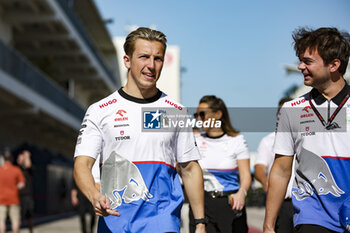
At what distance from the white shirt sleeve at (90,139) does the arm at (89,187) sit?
47mm

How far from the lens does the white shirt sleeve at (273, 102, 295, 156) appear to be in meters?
4.34

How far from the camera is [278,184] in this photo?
14.4ft

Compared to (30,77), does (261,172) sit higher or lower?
lower

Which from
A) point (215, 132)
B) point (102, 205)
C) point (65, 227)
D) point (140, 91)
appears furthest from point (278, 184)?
point (65, 227)

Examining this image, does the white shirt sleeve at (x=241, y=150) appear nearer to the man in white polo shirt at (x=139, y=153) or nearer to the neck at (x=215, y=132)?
the neck at (x=215, y=132)

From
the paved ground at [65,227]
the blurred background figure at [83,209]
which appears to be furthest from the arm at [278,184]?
the paved ground at [65,227]

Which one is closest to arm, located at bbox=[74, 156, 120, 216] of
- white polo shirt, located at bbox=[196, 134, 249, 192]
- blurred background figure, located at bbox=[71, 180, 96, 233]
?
white polo shirt, located at bbox=[196, 134, 249, 192]

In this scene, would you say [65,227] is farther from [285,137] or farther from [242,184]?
[285,137]

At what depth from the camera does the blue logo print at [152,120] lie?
429 centimetres

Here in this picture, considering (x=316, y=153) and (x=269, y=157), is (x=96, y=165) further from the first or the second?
(x=269, y=157)

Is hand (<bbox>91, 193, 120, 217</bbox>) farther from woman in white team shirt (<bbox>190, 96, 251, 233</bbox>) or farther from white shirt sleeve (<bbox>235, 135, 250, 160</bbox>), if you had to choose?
white shirt sleeve (<bbox>235, 135, 250, 160</bbox>)

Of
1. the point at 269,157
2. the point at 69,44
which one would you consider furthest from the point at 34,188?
the point at 269,157

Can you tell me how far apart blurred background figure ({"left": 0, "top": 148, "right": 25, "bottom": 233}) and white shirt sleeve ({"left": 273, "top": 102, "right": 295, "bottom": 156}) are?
29.7ft

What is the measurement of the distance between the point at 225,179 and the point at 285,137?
272 cm
